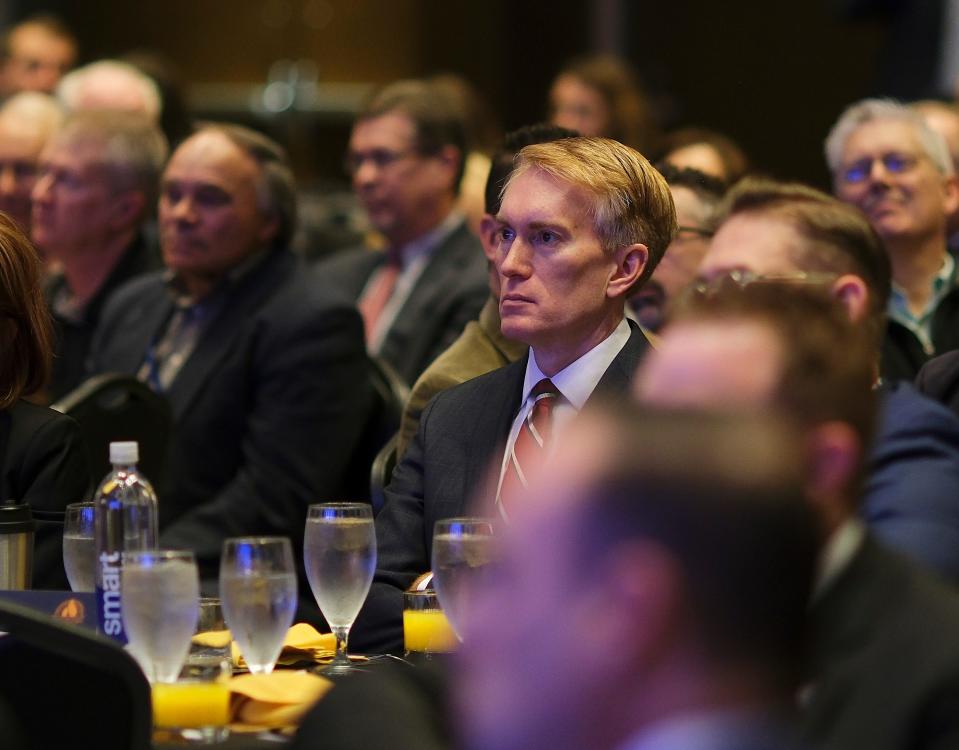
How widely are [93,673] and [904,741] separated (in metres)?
1.01

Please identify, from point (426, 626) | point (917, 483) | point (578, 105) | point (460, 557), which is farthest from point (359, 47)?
point (917, 483)

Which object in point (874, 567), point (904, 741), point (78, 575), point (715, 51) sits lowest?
point (78, 575)

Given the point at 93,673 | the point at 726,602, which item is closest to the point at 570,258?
the point at 93,673

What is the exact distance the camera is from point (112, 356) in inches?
177

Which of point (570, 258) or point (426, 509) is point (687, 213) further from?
point (426, 509)

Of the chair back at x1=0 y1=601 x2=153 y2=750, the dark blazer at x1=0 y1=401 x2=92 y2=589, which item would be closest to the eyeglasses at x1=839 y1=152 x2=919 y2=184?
the dark blazer at x1=0 y1=401 x2=92 y2=589

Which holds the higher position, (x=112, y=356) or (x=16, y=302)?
(x=16, y=302)

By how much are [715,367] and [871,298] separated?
1.79 meters

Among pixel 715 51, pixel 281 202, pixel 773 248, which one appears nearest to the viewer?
pixel 773 248

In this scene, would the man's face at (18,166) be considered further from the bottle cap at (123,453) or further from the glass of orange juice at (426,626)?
the glass of orange juice at (426,626)

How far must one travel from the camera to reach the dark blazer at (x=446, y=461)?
2.65 meters

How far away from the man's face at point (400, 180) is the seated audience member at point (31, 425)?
8.39 feet

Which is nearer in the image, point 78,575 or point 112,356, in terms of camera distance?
point 78,575

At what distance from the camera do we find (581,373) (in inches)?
107
